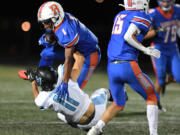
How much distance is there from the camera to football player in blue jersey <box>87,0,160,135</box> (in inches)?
200

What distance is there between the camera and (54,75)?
4.89 meters

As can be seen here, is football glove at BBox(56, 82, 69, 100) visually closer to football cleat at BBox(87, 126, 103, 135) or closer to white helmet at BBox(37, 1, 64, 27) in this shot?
football cleat at BBox(87, 126, 103, 135)

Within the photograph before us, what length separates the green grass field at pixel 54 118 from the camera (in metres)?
5.62

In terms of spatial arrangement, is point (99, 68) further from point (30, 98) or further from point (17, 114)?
point (17, 114)

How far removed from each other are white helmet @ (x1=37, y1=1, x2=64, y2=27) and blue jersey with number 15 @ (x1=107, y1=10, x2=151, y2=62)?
2.52 ft

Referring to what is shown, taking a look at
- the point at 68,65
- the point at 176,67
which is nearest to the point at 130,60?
the point at 68,65

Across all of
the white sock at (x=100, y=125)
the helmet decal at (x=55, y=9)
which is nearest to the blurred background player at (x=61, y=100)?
the white sock at (x=100, y=125)

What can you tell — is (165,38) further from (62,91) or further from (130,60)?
(62,91)

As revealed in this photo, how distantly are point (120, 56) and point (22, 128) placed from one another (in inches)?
59.4

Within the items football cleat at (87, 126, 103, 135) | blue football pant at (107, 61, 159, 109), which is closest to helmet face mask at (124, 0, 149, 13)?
blue football pant at (107, 61, 159, 109)

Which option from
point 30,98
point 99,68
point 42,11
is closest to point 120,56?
point 42,11

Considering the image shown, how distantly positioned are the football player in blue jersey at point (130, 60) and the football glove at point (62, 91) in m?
0.46

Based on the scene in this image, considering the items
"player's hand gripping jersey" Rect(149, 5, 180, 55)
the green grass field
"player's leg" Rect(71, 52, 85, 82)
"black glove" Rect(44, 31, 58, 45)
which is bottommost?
the green grass field

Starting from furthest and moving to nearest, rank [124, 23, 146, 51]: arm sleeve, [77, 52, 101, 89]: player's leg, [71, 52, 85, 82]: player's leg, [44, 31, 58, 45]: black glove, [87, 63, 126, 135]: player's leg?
[44, 31, 58, 45]: black glove
[77, 52, 101, 89]: player's leg
[71, 52, 85, 82]: player's leg
[87, 63, 126, 135]: player's leg
[124, 23, 146, 51]: arm sleeve
